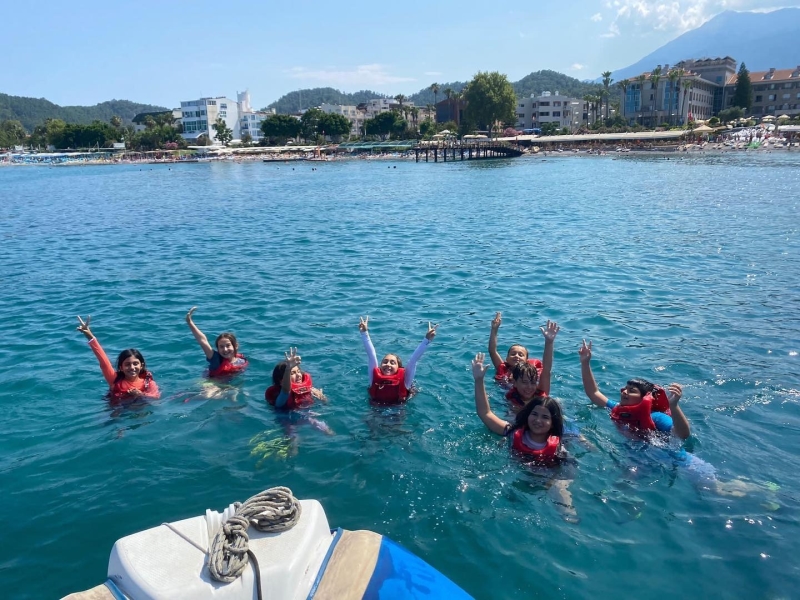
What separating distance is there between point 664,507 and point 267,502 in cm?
475

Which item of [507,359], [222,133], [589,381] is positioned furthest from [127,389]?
[222,133]

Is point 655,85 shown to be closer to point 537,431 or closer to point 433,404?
point 433,404

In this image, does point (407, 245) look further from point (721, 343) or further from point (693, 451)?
point (693, 451)

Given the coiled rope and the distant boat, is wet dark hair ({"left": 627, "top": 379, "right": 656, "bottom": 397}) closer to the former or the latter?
the distant boat

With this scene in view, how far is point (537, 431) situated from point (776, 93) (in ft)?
478

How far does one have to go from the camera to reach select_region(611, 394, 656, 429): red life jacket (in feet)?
24.5

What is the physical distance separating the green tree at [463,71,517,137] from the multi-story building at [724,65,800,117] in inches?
2035

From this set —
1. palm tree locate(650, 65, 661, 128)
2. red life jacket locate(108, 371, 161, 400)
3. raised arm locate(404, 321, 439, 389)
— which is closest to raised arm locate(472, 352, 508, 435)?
raised arm locate(404, 321, 439, 389)

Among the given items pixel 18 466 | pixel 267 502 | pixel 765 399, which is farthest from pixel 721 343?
pixel 18 466

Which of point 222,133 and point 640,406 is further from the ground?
point 222,133

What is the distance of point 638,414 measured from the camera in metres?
7.55

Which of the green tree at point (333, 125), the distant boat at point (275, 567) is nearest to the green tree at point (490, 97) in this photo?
the green tree at point (333, 125)

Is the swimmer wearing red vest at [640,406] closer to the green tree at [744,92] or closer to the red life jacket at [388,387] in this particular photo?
the red life jacket at [388,387]

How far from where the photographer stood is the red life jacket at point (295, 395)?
8641 millimetres
